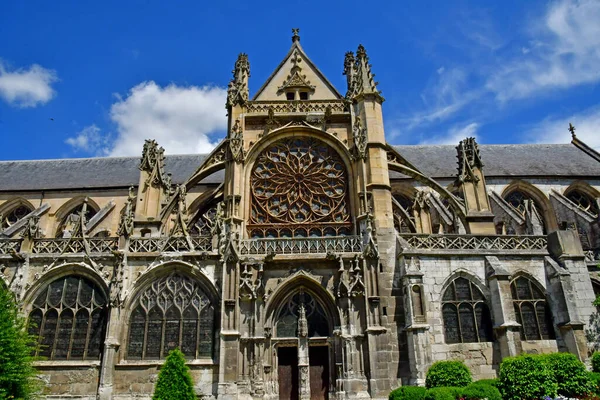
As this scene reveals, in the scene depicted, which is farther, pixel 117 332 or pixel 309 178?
pixel 309 178

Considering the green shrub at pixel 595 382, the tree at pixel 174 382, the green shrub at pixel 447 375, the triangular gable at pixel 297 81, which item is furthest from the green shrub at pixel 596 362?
the triangular gable at pixel 297 81

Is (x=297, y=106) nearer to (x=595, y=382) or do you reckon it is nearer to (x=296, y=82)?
(x=296, y=82)

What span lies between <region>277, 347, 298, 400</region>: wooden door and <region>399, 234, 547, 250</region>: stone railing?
569 cm

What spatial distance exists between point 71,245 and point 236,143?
7226mm

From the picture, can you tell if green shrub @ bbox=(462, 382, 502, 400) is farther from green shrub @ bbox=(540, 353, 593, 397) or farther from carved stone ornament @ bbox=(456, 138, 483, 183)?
carved stone ornament @ bbox=(456, 138, 483, 183)

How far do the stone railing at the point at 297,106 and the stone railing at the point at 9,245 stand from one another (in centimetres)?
1038

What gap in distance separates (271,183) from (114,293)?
734 cm

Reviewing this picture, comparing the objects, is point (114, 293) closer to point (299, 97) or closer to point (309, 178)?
point (309, 178)

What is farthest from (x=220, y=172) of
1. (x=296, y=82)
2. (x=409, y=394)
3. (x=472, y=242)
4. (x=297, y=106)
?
(x=409, y=394)

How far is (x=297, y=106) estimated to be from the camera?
1945 cm

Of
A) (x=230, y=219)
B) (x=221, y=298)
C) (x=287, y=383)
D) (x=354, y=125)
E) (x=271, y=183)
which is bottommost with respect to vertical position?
(x=287, y=383)

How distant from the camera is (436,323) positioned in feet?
46.4

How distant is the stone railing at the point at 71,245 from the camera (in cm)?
1548

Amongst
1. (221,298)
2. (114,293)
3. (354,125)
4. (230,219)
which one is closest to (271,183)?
(230,219)
